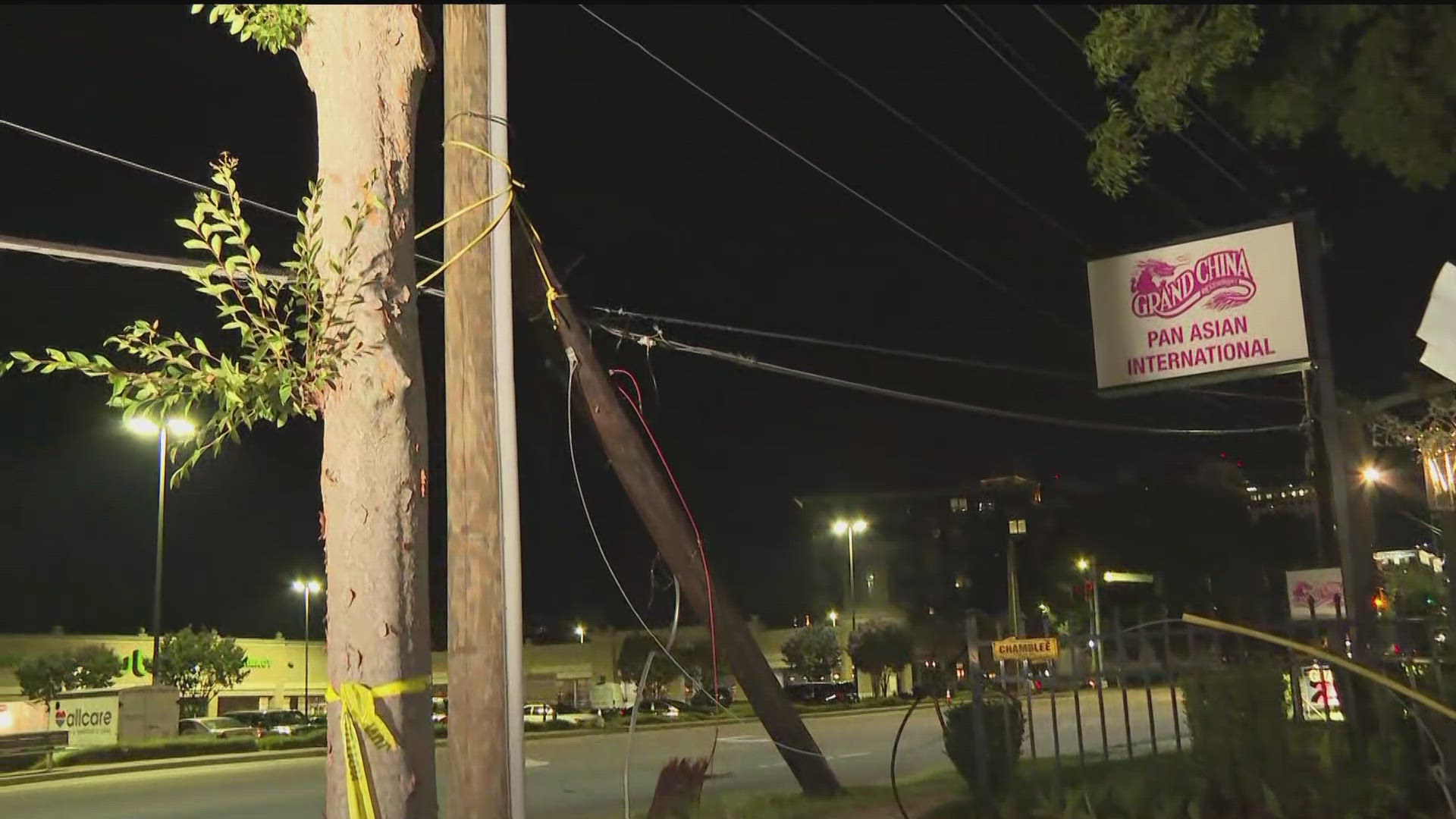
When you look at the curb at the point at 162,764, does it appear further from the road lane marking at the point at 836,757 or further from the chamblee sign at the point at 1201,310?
the chamblee sign at the point at 1201,310

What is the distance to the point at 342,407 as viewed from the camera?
4.57 meters

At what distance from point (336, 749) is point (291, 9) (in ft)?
9.39

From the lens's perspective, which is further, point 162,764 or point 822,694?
point 822,694

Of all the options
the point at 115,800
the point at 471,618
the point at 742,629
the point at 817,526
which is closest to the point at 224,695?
the point at 817,526

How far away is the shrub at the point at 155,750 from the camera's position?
29.0 m

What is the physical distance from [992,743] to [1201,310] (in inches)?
195

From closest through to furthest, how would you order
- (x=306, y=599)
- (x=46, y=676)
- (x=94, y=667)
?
1. (x=46, y=676)
2. (x=94, y=667)
3. (x=306, y=599)

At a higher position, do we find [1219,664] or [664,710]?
[1219,664]

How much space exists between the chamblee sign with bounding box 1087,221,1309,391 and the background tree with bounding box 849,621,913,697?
49.7 meters

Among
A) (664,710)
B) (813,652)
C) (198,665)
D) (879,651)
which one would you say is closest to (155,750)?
(664,710)

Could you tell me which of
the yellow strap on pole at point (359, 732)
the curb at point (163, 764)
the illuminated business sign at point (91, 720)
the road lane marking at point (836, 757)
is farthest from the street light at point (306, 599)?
the yellow strap on pole at point (359, 732)

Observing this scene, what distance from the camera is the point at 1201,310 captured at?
12.6m

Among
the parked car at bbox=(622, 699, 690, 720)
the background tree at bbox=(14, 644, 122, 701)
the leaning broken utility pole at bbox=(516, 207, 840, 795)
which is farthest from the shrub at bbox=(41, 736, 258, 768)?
the leaning broken utility pole at bbox=(516, 207, 840, 795)

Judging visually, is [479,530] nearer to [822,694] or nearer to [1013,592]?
[1013,592]
